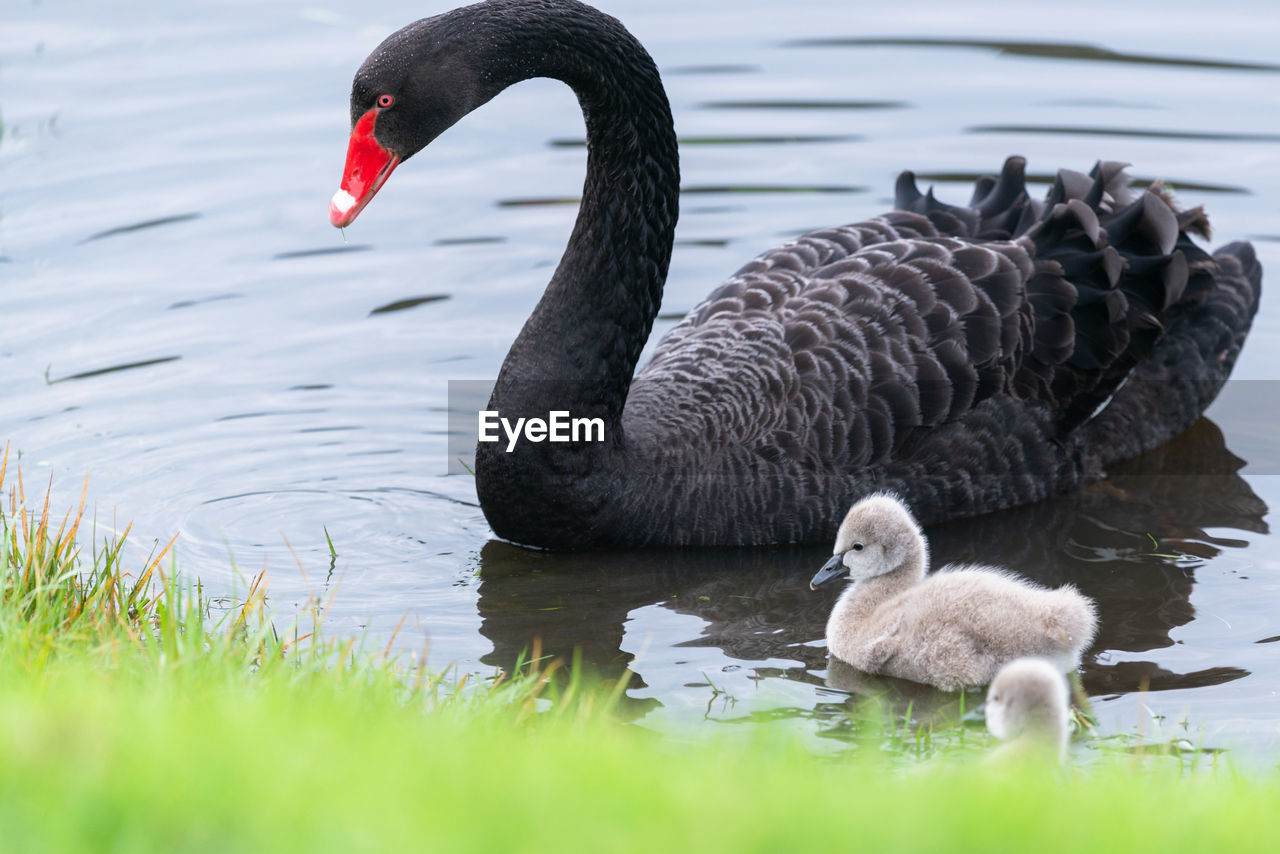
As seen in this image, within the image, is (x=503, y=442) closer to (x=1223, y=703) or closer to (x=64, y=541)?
(x=64, y=541)

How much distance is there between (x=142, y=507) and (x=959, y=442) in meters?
3.23

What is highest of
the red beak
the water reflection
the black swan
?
the water reflection


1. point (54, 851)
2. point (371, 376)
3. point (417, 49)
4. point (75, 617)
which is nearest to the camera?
point (54, 851)

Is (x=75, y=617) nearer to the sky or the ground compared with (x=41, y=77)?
nearer to the ground

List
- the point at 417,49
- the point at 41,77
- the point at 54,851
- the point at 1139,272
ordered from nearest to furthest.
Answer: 1. the point at 54,851
2. the point at 417,49
3. the point at 1139,272
4. the point at 41,77

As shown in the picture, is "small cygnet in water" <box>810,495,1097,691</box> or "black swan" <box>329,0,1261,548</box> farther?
"black swan" <box>329,0,1261,548</box>

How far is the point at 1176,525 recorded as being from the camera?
22.2 ft

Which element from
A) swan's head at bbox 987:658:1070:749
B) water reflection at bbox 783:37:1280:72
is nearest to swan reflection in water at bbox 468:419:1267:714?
swan's head at bbox 987:658:1070:749

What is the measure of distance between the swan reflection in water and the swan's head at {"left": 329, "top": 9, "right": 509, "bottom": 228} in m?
1.56

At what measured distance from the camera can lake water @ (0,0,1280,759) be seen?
5848 mm

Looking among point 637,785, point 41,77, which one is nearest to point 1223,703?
point 637,785

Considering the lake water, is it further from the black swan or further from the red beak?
the red beak

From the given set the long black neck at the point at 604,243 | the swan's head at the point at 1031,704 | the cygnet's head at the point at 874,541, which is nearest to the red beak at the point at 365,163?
the long black neck at the point at 604,243

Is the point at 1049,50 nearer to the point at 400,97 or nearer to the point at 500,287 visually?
the point at 500,287
